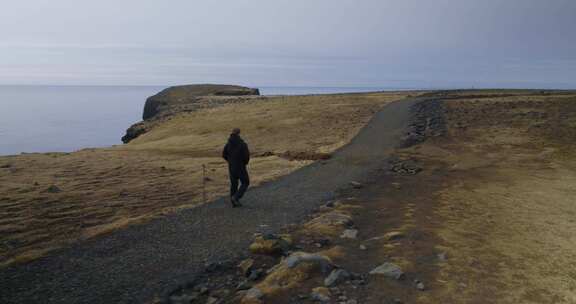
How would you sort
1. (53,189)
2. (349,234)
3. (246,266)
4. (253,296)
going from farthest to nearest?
1. (53,189)
2. (349,234)
3. (246,266)
4. (253,296)

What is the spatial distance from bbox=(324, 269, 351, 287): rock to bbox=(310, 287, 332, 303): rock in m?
0.22

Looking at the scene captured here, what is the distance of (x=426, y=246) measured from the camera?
9.50 metres

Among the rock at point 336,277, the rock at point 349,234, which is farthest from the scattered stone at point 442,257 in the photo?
the rock at point 336,277

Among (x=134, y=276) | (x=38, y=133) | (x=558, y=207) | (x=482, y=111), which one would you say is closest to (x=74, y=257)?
(x=134, y=276)

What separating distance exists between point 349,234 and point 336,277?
8.91 feet

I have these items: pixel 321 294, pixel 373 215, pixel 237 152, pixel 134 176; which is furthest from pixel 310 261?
pixel 134 176

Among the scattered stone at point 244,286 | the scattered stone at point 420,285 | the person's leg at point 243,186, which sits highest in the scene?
the person's leg at point 243,186

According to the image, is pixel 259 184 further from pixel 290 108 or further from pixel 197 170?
pixel 290 108

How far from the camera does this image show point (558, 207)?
1401cm

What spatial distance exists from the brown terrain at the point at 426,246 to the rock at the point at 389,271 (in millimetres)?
37

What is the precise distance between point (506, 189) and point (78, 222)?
14428mm

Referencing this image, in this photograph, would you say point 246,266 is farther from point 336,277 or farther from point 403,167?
point 403,167

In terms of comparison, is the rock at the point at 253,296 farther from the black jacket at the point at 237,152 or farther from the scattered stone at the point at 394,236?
the black jacket at the point at 237,152

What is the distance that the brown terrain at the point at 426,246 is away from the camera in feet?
24.1
